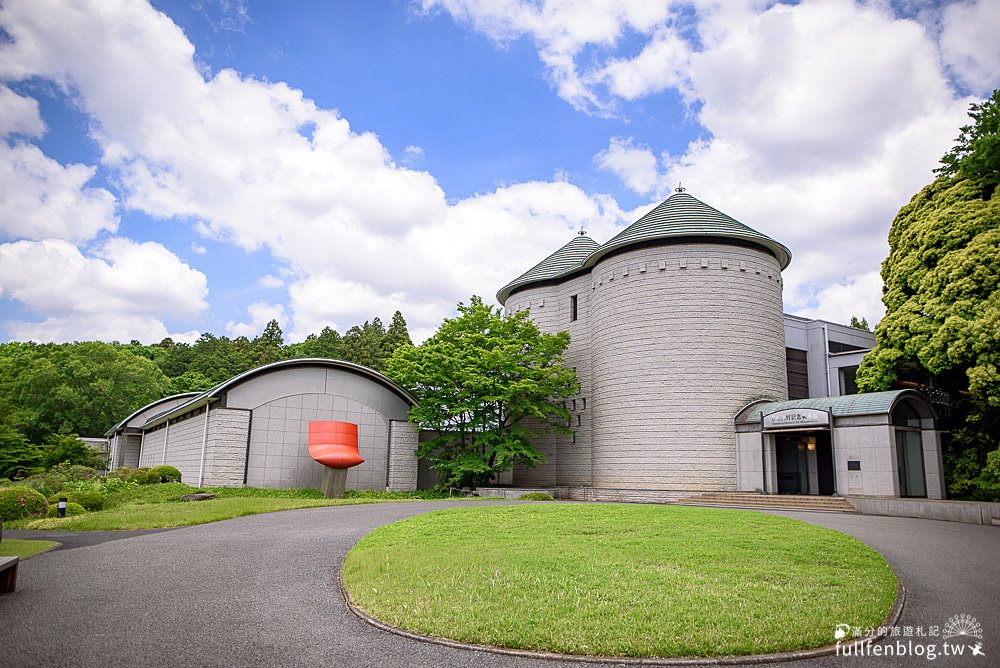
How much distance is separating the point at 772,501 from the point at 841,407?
3.96 metres

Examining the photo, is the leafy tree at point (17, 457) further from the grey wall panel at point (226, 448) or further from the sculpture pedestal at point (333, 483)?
the sculpture pedestal at point (333, 483)

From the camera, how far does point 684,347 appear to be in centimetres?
2803

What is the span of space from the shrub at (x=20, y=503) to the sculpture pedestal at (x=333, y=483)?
986 centimetres

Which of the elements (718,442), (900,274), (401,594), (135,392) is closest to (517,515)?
(401,594)

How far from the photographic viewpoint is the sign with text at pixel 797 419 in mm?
23734

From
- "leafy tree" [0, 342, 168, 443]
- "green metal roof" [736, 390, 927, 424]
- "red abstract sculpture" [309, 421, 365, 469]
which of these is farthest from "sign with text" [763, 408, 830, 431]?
"leafy tree" [0, 342, 168, 443]

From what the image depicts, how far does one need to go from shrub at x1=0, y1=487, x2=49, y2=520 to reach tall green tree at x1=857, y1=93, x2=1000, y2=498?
24.0m

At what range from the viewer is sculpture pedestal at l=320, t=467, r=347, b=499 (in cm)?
2483

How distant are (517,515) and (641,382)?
14800 mm

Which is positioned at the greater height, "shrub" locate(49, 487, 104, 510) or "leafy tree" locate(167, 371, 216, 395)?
"leafy tree" locate(167, 371, 216, 395)

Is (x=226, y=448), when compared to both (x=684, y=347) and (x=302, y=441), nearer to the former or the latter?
(x=302, y=441)

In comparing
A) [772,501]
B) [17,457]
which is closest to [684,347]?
[772,501]

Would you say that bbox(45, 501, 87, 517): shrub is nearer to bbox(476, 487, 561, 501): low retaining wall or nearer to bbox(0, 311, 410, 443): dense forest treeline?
bbox(476, 487, 561, 501): low retaining wall

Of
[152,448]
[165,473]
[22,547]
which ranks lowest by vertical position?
[22,547]
